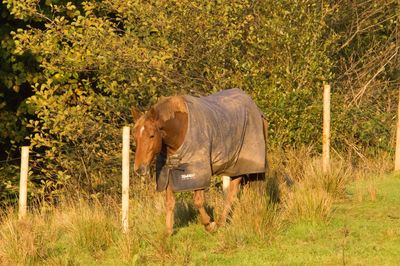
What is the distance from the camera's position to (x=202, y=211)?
35.8 feet

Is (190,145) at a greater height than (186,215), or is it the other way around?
(190,145)

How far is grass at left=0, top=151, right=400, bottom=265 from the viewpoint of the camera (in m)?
9.56

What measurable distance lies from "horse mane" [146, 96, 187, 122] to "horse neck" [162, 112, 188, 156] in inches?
2.0

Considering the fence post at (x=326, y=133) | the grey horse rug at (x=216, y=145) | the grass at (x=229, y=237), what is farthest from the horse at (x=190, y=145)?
the fence post at (x=326, y=133)

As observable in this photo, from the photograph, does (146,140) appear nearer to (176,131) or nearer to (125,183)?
(176,131)

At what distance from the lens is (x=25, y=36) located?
53.8ft

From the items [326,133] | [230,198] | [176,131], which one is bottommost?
[230,198]

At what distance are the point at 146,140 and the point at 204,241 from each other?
1461 millimetres

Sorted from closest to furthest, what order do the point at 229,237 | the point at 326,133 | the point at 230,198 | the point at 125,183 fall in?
the point at 229,237 < the point at 125,183 < the point at 230,198 < the point at 326,133

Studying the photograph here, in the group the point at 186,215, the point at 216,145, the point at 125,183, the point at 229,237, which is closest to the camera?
the point at 229,237

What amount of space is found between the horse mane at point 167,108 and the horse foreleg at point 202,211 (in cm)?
110

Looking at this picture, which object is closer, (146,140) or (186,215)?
(146,140)

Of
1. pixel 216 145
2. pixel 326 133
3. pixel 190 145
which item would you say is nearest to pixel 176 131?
pixel 190 145

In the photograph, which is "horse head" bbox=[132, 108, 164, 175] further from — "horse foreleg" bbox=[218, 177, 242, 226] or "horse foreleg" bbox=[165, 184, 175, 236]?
"horse foreleg" bbox=[218, 177, 242, 226]
